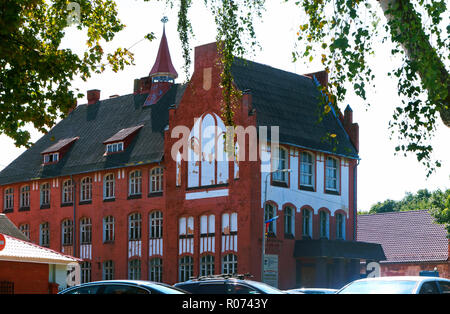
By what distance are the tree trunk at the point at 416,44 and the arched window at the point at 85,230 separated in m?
45.3

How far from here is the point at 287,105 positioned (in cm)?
5391

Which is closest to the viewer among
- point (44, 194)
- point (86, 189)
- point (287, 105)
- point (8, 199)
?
point (287, 105)

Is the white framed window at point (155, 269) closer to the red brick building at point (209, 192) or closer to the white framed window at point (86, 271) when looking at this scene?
the red brick building at point (209, 192)

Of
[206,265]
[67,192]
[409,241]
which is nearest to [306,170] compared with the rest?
[206,265]

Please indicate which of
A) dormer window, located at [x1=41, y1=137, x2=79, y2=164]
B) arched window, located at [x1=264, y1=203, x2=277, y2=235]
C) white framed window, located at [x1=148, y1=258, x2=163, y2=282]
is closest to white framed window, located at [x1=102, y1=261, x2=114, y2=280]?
white framed window, located at [x1=148, y1=258, x2=163, y2=282]

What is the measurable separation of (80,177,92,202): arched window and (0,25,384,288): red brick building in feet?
0.31

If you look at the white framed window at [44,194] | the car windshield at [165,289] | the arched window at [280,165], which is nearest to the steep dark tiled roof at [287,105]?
the arched window at [280,165]

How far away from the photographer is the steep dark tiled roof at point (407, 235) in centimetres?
6200

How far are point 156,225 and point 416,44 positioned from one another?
4074 centimetres

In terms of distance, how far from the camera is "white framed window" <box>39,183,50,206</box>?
6210 cm

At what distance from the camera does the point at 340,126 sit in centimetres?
5812

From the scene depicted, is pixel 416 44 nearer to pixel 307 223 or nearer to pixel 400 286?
pixel 400 286

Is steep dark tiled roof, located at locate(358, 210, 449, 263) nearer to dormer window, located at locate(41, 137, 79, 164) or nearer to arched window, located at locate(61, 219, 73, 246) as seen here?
arched window, located at locate(61, 219, 73, 246)

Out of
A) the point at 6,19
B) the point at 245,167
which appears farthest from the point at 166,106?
the point at 6,19
